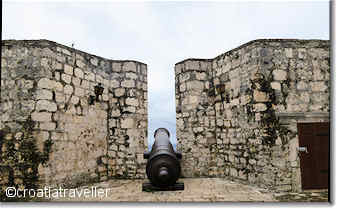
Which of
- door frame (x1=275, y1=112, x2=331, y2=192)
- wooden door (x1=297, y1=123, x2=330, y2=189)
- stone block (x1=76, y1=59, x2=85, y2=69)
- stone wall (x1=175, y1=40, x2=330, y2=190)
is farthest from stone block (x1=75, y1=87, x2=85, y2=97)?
wooden door (x1=297, y1=123, x2=330, y2=189)

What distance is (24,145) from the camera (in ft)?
13.8

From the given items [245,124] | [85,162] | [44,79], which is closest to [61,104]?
[44,79]

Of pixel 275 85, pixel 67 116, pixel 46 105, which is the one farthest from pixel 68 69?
pixel 275 85

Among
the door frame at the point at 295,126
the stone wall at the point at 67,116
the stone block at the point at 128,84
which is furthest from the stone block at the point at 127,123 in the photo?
the door frame at the point at 295,126

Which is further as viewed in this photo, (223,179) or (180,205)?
(223,179)

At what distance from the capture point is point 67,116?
4789mm

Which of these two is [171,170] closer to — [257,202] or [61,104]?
[257,202]

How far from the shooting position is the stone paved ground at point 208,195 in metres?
3.93

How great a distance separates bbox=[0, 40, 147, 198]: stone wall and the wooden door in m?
3.97

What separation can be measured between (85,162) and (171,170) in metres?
2.35

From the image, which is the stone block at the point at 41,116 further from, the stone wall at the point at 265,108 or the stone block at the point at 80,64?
the stone wall at the point at 265,108

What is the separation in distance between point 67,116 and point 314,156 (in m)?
5.71

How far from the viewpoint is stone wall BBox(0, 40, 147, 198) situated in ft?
13.9

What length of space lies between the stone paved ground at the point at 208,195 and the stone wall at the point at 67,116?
30.6 inches
